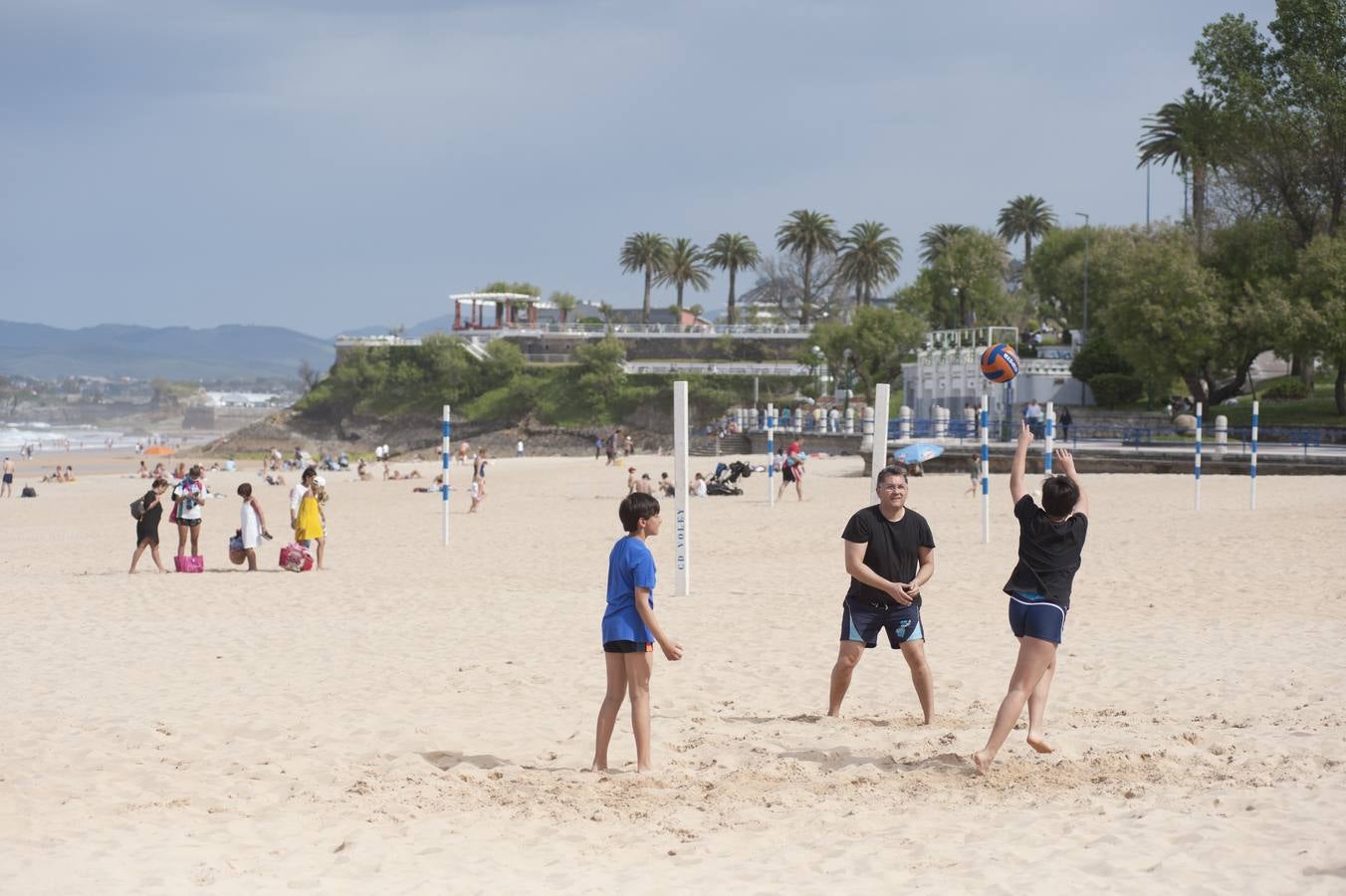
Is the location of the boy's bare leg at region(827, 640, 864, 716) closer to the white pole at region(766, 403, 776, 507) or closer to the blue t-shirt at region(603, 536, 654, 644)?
the blue t-shirt at region(603, 536, 654, 644)

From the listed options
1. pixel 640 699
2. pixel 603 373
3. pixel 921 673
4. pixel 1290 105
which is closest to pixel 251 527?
pixel 640 699

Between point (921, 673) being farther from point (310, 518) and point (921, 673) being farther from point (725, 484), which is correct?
point (725, 484)

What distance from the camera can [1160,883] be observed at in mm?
5449

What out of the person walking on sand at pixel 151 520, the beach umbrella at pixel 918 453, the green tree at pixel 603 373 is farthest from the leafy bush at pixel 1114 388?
the green tree at pixel 603 373

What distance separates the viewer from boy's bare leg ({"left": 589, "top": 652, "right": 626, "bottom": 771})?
293 inches

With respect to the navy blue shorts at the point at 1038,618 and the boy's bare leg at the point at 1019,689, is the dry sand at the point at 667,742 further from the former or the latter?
the navy blue shorts at the point at 1038,618

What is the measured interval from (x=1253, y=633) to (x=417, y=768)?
24.4 feet

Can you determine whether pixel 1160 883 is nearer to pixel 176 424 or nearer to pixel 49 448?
pixel 49 448

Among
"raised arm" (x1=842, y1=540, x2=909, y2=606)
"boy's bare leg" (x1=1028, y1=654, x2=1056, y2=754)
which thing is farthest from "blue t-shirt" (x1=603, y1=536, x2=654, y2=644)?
"boy's bare leg" (x1=1028, y1=654, x2=1056, y2=754)

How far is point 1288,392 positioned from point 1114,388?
666cm

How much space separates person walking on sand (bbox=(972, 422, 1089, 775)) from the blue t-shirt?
189 centimetres

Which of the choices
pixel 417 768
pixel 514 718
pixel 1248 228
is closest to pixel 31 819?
pixel 417 768

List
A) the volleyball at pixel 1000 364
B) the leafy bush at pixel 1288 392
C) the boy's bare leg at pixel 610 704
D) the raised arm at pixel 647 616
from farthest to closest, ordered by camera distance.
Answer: the leafy bush at pixel 1288 392, the volleyball at pixel 1000 364, the boy's bare leg at pixel 610 704, the raised arm at pixel 647 616

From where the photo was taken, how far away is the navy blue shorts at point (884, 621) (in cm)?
802
